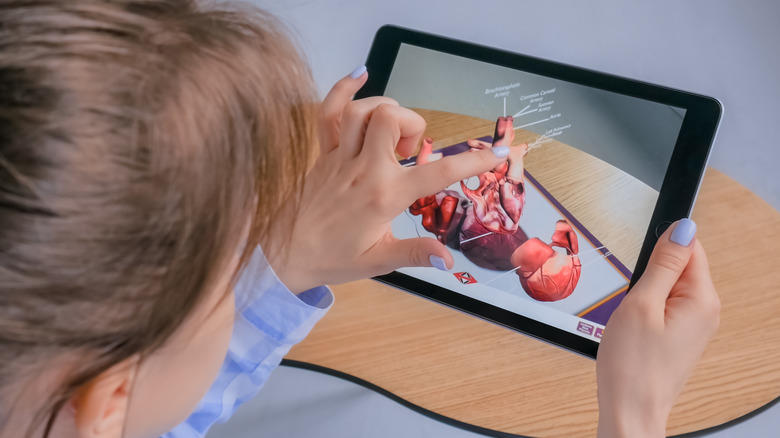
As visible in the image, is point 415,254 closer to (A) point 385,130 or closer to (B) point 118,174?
(A) point 385,130

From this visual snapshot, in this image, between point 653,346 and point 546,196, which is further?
point 546,196

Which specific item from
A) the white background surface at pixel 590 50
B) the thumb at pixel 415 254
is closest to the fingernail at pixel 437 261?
the thumb at pixel 415 254

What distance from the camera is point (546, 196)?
528 mm

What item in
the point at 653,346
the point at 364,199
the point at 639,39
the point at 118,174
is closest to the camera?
the point at 118,174

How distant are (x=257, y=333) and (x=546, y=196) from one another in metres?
0.29

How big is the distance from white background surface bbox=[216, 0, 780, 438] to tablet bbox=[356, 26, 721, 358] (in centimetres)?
25

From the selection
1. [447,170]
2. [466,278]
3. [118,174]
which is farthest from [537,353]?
[118,174]

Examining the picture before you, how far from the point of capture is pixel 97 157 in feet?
0.77

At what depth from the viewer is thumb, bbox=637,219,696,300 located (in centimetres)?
40

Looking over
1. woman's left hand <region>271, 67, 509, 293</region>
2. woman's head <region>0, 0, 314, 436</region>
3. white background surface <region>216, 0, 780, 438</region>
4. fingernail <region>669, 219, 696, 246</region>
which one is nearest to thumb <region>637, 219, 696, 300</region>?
fingernail <region>669, 219, 696, 246</region>

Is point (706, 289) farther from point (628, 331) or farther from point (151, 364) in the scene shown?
point (151, 364)

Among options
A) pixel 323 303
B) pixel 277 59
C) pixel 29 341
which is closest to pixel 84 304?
pixel 29 341

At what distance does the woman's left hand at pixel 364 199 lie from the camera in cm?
48

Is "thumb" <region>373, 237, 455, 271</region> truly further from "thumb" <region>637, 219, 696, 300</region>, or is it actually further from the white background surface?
the white background surface
